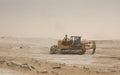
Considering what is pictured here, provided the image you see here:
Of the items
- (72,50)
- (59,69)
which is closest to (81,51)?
(72,50)

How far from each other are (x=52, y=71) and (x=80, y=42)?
20968 millimetres

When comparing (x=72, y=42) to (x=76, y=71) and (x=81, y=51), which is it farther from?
(x=76, y=71)

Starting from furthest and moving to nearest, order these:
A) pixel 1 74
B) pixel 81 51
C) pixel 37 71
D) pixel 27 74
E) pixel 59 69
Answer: pixel 81 51, pixel 59 69, pixel 37 71, pixel 27 74, pixel 1 74

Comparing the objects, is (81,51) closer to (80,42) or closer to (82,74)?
(80,42)

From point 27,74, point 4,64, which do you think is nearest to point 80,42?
point 4,64

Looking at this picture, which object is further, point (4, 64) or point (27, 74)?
point (4, 64)

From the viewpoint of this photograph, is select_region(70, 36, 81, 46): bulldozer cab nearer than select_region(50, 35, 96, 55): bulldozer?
No

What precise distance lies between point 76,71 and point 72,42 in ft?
66.5

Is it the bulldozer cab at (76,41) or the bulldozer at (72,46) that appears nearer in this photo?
the bulldozer at (72,46)

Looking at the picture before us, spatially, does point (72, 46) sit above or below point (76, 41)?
below

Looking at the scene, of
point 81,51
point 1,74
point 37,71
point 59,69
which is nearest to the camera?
point 1,74

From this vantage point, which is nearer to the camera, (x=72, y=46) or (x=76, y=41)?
(x=72, y=46)

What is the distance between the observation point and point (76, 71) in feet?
81.5

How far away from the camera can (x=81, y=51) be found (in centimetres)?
4425
